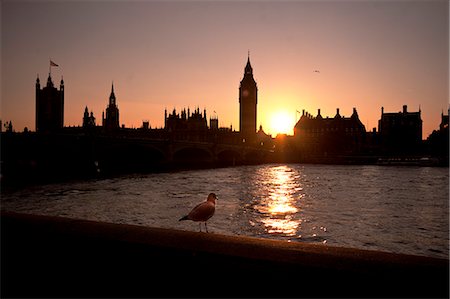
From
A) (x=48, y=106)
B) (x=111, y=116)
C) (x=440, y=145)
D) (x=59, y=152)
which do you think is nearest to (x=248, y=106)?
(x=111, y=116)

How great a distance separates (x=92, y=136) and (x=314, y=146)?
2811 inches

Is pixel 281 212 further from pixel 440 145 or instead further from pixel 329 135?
pixel 329 135

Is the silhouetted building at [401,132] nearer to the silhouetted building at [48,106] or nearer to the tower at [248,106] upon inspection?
the tower at [248,106]

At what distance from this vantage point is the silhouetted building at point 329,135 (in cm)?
9862

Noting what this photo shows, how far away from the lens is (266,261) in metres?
2.28

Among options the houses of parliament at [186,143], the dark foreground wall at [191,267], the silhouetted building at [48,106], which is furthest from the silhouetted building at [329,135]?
the dark foreground wall at [191,267]

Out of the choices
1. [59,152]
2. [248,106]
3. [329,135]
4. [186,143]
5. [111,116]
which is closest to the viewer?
[59,152]

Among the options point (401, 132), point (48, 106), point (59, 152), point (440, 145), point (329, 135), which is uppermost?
point (48, 106)

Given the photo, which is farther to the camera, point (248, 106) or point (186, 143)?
point (248, 106)

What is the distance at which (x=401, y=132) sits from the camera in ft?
334

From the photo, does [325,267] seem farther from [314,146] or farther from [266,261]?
[314,146]

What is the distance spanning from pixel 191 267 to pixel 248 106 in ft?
515

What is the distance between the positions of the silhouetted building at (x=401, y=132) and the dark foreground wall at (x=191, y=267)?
102m

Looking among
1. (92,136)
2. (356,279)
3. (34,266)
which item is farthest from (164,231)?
(92,136)
